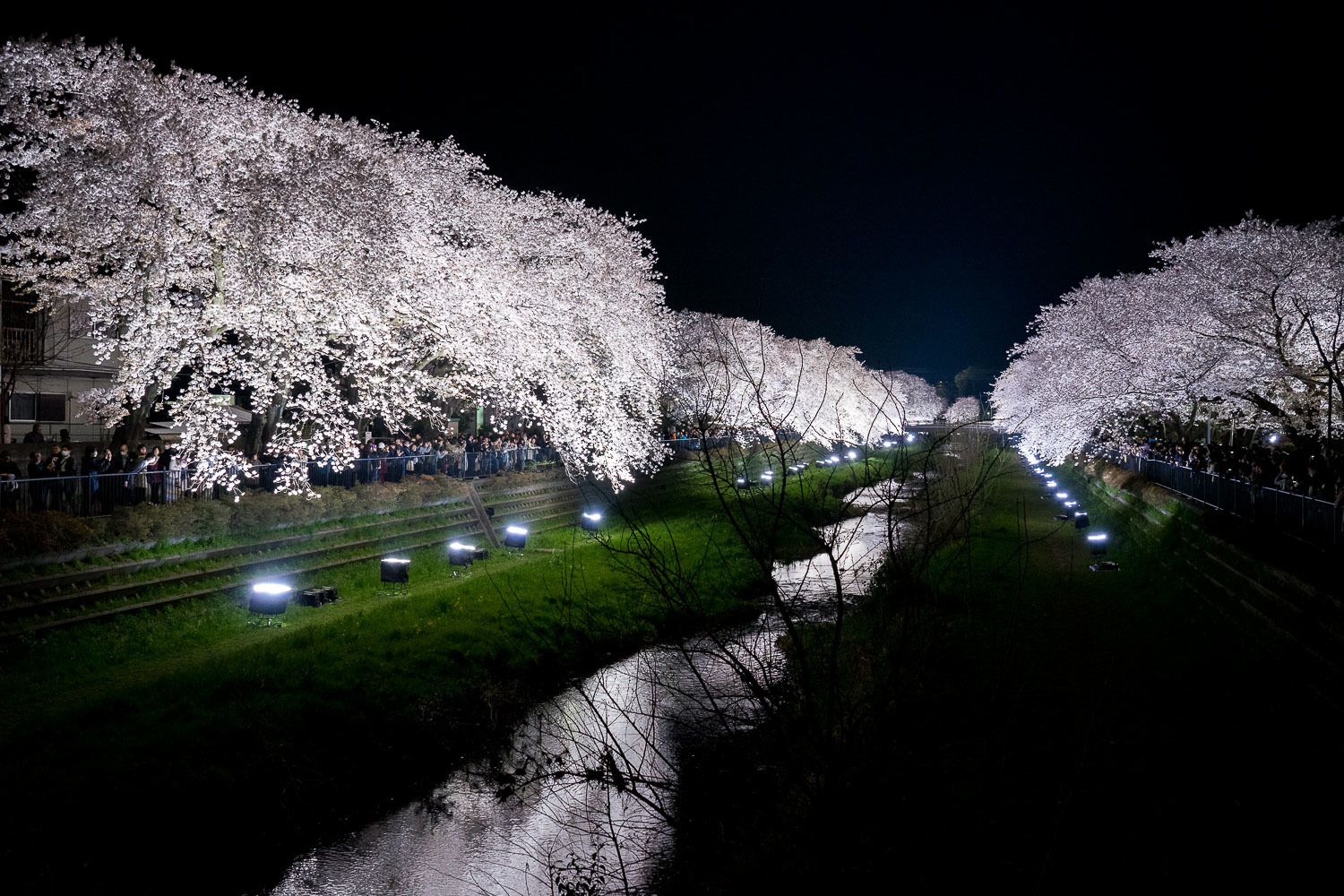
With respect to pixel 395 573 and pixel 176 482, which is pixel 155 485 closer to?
pixel 176 482

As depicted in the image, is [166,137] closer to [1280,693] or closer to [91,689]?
[91,689]

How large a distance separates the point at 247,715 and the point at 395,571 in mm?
7211

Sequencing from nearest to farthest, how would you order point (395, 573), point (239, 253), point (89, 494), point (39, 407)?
point (89, 494), point (239, 253), point (395, 573), point (39, 407)

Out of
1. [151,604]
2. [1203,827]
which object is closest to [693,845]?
[1203,827]

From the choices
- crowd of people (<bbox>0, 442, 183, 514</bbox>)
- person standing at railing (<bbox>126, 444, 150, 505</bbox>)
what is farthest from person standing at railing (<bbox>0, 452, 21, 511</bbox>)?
person standing at railing (<bbox>126, 444, 150, 505</bbox>)

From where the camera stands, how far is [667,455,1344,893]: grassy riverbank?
20.9 ft

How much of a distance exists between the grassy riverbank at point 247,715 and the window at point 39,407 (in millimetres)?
22289

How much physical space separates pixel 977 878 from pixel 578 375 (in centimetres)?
1832

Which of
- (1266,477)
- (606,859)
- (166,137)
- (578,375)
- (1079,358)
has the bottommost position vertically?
(606,859)

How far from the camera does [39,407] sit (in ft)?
106

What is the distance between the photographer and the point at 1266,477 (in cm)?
1961

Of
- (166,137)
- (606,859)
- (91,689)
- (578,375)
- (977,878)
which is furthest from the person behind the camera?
(578,375)

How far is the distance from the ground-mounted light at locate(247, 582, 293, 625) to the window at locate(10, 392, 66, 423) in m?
23.5

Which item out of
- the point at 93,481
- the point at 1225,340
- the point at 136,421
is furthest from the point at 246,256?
the point at 1225,340
